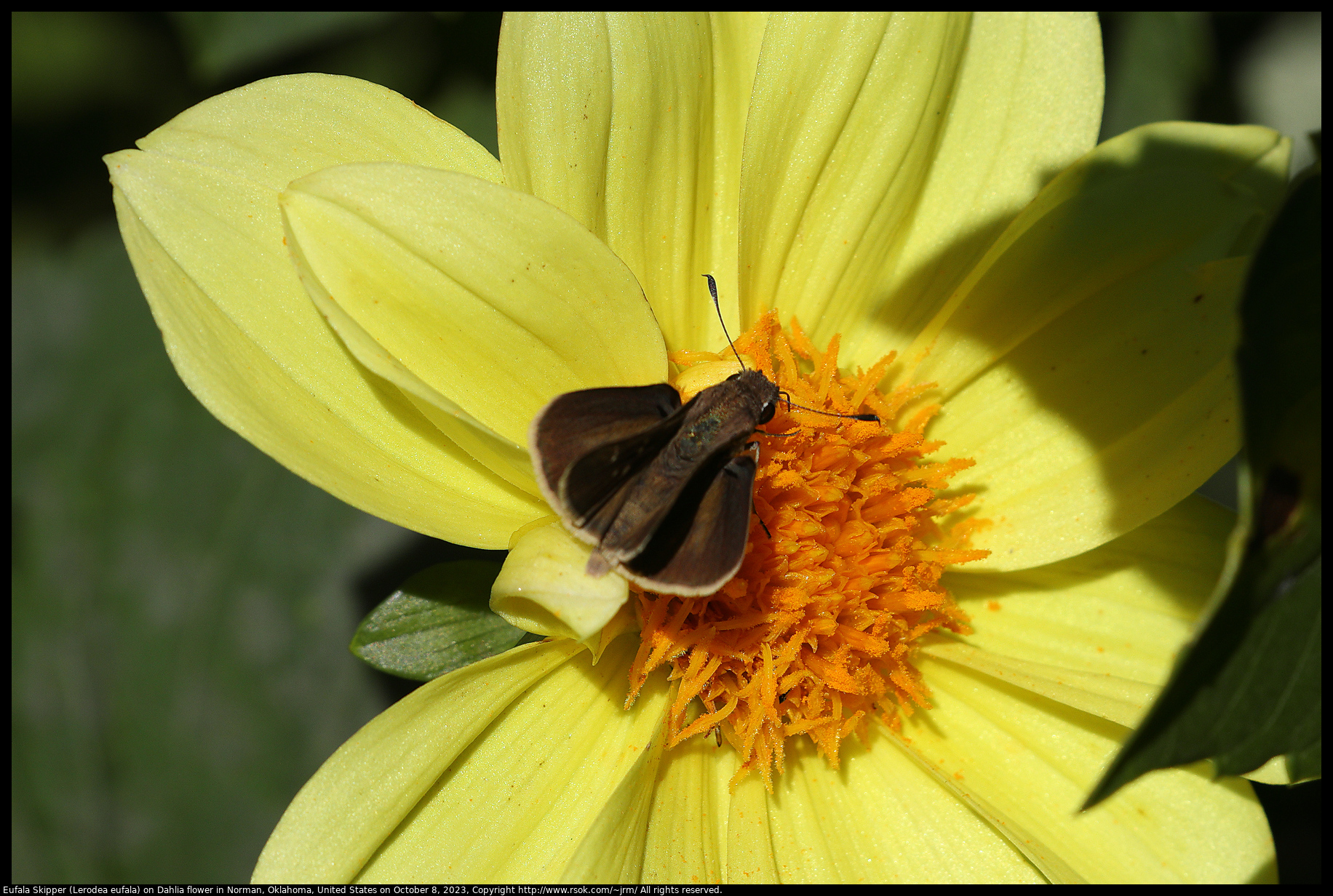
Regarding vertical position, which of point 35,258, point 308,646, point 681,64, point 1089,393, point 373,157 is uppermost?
point 35,258

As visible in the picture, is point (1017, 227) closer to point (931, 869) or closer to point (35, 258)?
point (931, 869)

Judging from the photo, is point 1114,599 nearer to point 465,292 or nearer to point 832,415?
point 832,415

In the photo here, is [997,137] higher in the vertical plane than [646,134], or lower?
lower

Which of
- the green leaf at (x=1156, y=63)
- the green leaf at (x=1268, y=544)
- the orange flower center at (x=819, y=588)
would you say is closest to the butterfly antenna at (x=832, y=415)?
the orange flower center at (x=819, y=588)

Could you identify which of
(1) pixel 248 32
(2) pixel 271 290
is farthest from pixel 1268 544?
(1) pixel 248 32

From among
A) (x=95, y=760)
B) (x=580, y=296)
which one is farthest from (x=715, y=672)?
(x=95, y=760)

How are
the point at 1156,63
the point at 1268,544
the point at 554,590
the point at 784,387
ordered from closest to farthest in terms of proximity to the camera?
the point at 1268,544, the point at 554,590, the point at 784,387, the point at 1156,63
